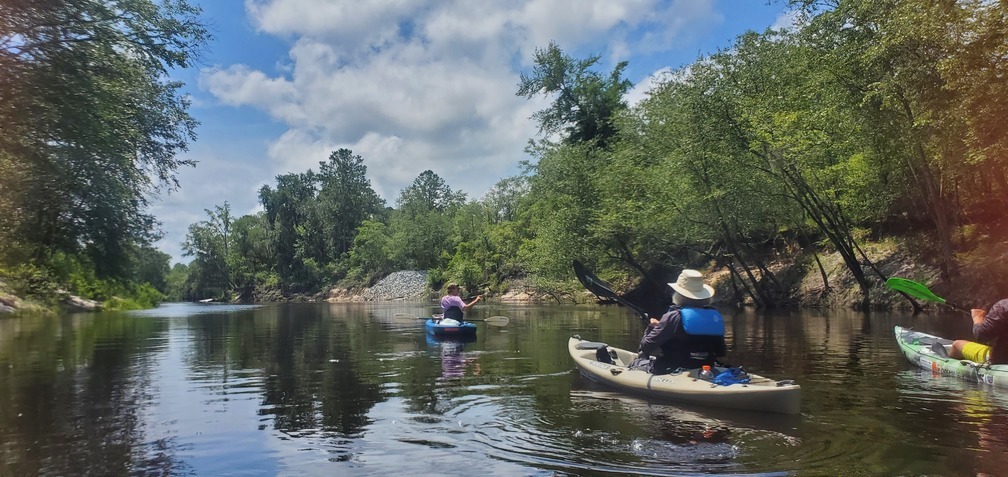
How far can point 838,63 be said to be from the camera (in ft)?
58.6

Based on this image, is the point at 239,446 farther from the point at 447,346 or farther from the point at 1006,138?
the point at 1006,138

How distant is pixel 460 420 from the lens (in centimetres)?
689

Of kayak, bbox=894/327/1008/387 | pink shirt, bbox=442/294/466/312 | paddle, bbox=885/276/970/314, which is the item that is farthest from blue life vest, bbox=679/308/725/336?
pink shirt, bbox=442/294/466/312

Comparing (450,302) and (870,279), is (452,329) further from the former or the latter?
(870,279)

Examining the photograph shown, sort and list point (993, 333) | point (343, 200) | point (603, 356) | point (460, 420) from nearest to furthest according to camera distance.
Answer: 1. point (460, 420)
2. point (993, 333)
3. point (603, 356)
4. point (343, 200)

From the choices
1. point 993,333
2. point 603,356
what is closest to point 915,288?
point 993,333

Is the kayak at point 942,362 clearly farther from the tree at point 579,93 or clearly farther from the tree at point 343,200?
the tree at point 343,200

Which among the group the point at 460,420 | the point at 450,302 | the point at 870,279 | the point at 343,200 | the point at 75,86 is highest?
the point at 343,200

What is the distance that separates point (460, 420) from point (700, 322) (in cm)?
301

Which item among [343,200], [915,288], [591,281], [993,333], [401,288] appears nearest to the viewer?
[993,333]

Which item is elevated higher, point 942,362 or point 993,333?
point 993,333

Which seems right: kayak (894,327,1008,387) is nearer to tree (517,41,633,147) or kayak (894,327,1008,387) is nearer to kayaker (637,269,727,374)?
kayaker (637,269,727,374)

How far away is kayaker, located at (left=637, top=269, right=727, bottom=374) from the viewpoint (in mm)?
7527

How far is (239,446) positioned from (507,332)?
501 inches
